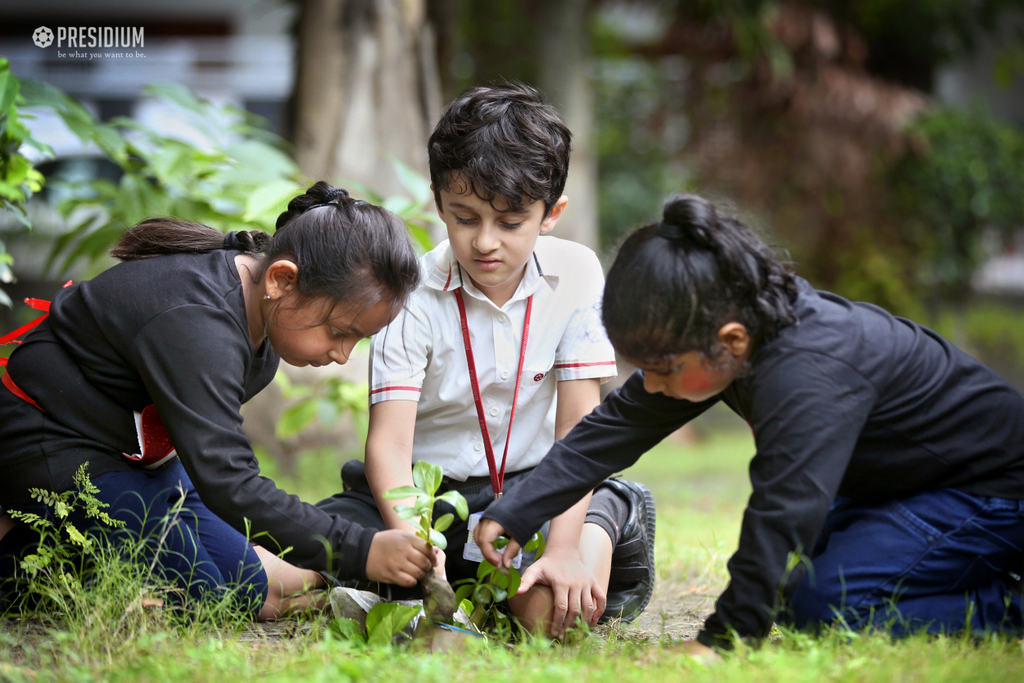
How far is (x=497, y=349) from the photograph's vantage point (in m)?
2.38

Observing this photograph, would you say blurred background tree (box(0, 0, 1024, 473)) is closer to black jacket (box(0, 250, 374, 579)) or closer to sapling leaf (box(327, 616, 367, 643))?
black jacket (box(0, 250, 374, 579))

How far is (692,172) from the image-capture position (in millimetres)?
10117

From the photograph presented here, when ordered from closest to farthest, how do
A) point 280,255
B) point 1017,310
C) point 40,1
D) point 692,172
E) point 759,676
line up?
point 759,676
point 280,255
point 692,172
point 1017,310
point 40,1

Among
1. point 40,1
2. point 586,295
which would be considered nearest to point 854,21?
point 586,295

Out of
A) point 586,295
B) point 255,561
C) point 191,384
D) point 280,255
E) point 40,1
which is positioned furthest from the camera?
point 40,1

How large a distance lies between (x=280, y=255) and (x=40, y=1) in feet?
41.4

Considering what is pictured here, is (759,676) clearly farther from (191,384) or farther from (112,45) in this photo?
(112,45)

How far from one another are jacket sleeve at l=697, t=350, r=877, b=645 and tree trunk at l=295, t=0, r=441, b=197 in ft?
12.1

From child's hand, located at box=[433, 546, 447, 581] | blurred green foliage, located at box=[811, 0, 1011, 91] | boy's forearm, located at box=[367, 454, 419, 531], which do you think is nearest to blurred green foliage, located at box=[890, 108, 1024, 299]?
blurred green foliage, located at box=[811, 0, 1011, 91]

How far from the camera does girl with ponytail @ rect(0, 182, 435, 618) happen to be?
191 centimetres

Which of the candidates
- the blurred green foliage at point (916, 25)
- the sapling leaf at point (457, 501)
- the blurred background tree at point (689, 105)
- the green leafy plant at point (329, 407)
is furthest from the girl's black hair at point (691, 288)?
the blurred green foliage at point (916, 25)

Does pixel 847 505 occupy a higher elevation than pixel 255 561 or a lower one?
higher

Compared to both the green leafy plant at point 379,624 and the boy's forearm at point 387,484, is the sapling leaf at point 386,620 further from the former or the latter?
the boy's forearm at point 387,484

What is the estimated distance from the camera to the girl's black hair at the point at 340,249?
6.54 ft
